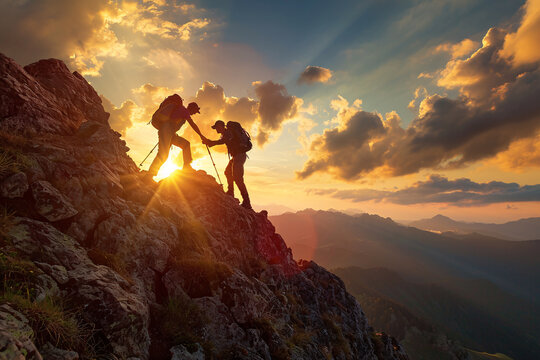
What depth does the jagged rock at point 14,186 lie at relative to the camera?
714cm

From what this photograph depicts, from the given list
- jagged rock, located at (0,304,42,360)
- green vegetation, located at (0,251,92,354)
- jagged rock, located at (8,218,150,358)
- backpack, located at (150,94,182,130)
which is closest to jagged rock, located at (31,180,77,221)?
jagged rock, located at (8,218,150,358)

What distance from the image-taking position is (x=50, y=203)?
26.2 feet

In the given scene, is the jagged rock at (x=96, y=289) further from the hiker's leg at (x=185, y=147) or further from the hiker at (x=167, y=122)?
the hiker's leg at (x=185, y=147)

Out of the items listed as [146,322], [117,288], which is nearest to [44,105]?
[117,288]

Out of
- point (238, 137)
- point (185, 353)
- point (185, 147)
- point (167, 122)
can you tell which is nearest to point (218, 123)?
point (238, 137)

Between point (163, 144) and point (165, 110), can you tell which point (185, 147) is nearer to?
point (163, 144)

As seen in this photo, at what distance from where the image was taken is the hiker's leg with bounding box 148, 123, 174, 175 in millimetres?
15375

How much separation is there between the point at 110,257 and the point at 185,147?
10.5m

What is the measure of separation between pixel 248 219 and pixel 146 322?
12.4 meters

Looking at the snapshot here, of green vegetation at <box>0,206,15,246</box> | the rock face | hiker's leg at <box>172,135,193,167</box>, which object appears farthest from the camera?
hiker's leg at <box>172,135,193,167</box>

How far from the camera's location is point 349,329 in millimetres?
20594

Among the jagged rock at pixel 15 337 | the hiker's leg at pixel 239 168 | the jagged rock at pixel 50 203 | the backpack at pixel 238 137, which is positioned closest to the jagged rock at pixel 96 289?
the jagged rock at pixel 50 203

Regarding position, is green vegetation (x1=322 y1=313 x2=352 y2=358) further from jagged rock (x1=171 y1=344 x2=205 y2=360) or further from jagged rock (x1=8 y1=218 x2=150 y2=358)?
jagged rock (x1=8 y1=218 x2=150 y2=358)

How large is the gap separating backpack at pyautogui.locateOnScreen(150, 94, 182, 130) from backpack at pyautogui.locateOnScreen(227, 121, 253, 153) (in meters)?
4.29
